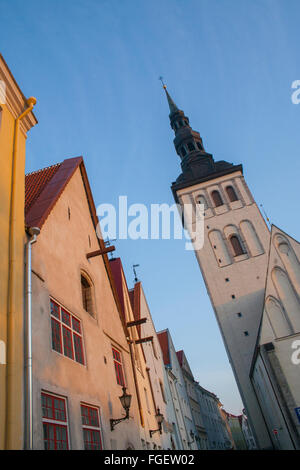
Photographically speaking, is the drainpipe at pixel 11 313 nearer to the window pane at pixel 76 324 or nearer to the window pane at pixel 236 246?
the window pane at pixel 76 324

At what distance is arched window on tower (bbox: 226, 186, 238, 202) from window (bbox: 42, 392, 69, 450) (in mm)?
33807

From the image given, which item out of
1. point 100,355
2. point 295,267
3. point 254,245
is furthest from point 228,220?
point 100,355

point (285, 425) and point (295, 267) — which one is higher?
point (295, 267)

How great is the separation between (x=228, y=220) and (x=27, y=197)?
2889cm

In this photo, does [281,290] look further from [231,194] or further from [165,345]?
[231,194]

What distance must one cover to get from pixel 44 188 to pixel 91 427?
6925 mm

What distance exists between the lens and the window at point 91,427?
822cm

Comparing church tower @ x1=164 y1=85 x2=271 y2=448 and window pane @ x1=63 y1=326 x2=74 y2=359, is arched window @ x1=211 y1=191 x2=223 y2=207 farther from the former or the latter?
window pane @ x1=63 y1=326 x2=74 y2=359

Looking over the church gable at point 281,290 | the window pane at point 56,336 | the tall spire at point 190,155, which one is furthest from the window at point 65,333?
the tall spire at point 190,155

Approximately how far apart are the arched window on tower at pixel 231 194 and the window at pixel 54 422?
33.8 m

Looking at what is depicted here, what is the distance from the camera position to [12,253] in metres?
6.95

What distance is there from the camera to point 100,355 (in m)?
10.6

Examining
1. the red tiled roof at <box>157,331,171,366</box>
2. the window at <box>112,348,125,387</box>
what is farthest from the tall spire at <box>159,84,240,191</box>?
the window at <box>112,348,125,387</box>
